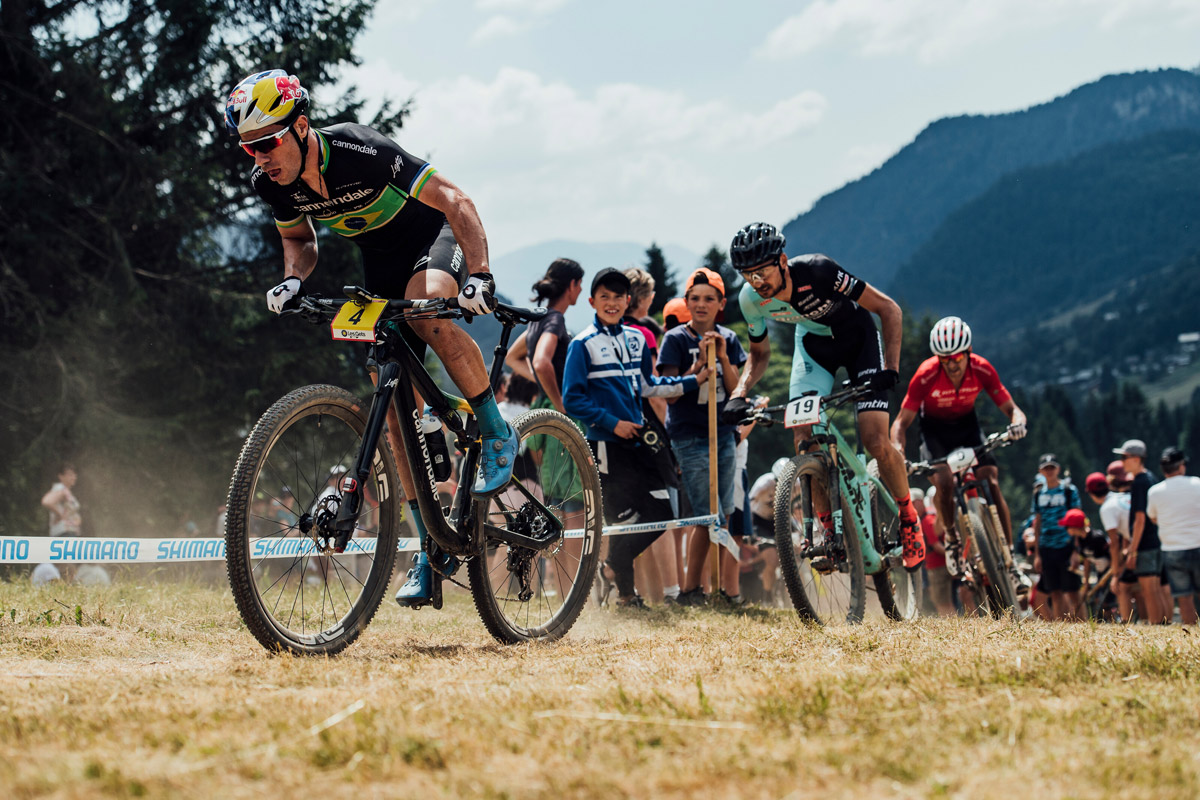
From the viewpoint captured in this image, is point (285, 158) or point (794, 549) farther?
point (794, 549)

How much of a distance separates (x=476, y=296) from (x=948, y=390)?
5.99 metres

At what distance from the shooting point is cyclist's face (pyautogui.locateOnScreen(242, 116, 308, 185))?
460 centimetres

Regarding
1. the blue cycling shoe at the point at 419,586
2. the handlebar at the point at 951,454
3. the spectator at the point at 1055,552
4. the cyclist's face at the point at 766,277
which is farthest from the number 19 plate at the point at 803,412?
the spectator at the point at 1055,552

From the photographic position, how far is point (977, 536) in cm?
837

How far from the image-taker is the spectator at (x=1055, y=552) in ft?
45.1

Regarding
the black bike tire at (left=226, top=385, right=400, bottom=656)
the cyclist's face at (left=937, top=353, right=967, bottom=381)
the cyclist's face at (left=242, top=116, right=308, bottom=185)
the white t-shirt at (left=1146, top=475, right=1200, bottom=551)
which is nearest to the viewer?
the black bike tire at (left=226, top=385, right=400, bottom=656)

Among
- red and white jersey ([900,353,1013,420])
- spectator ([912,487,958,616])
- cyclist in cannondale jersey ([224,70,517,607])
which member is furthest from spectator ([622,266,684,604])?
spectator ([912,487,958,616])

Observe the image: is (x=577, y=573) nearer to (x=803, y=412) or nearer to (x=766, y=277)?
→ (x=803, y=412)

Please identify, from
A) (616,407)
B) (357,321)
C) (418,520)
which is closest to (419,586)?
(418,520)

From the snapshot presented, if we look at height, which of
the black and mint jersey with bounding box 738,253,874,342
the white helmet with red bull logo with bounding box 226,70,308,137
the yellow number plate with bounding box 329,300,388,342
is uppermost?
the white helmet with red bull logo with bounding box 226,70,308,137

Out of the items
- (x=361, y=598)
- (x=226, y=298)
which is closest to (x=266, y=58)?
(x=226, y=298)

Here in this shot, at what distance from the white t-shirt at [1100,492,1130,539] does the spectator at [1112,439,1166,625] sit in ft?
2.01

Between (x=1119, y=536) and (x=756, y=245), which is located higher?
(x=756, y=245)

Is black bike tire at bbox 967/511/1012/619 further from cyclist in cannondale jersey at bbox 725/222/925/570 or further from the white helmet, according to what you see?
the white helmet
